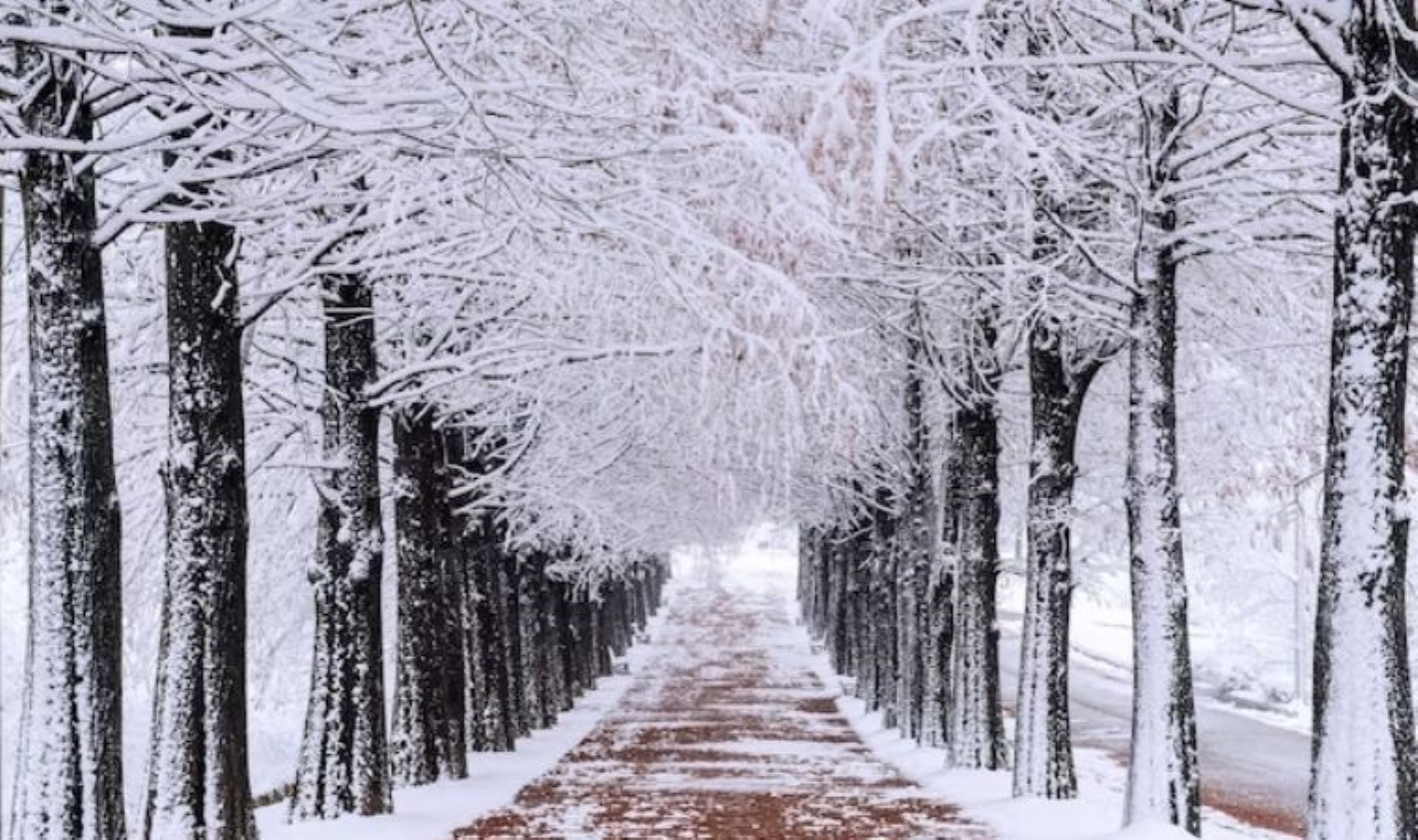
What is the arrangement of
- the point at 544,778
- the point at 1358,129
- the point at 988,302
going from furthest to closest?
the point at 544,778 → the point at 988,302 → the point at 1358,129

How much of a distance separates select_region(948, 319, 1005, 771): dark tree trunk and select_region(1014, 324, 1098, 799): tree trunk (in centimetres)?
277

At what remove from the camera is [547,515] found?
76.1 ft

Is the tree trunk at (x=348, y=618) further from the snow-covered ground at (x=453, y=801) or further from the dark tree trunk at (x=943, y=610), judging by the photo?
the dark tree trunk at (x=943, y=610)

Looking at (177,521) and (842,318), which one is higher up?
(842,318)

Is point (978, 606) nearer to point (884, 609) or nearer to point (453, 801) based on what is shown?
point (453, 801)

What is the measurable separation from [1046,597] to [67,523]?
1037cm

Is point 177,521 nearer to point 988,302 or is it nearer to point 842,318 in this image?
point 988,302

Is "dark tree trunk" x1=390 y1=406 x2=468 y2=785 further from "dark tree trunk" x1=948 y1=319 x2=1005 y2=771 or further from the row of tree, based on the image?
"dark tree trunk" x1=948 y1=319 x2=1005 y2=771

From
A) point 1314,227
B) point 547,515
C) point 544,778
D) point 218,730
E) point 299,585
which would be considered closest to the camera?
point 218,730

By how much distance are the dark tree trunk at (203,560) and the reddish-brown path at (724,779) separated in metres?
4.22

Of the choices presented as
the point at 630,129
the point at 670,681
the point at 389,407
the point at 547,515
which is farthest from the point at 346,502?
the point at 670,681

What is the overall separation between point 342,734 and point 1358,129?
33.8 feet

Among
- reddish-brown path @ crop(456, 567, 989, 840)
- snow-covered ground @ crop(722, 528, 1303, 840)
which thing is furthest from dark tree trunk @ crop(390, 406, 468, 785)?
snow-covered ground @ crop(722, 528, 1303, 840)

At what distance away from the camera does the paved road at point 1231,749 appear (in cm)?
2212
